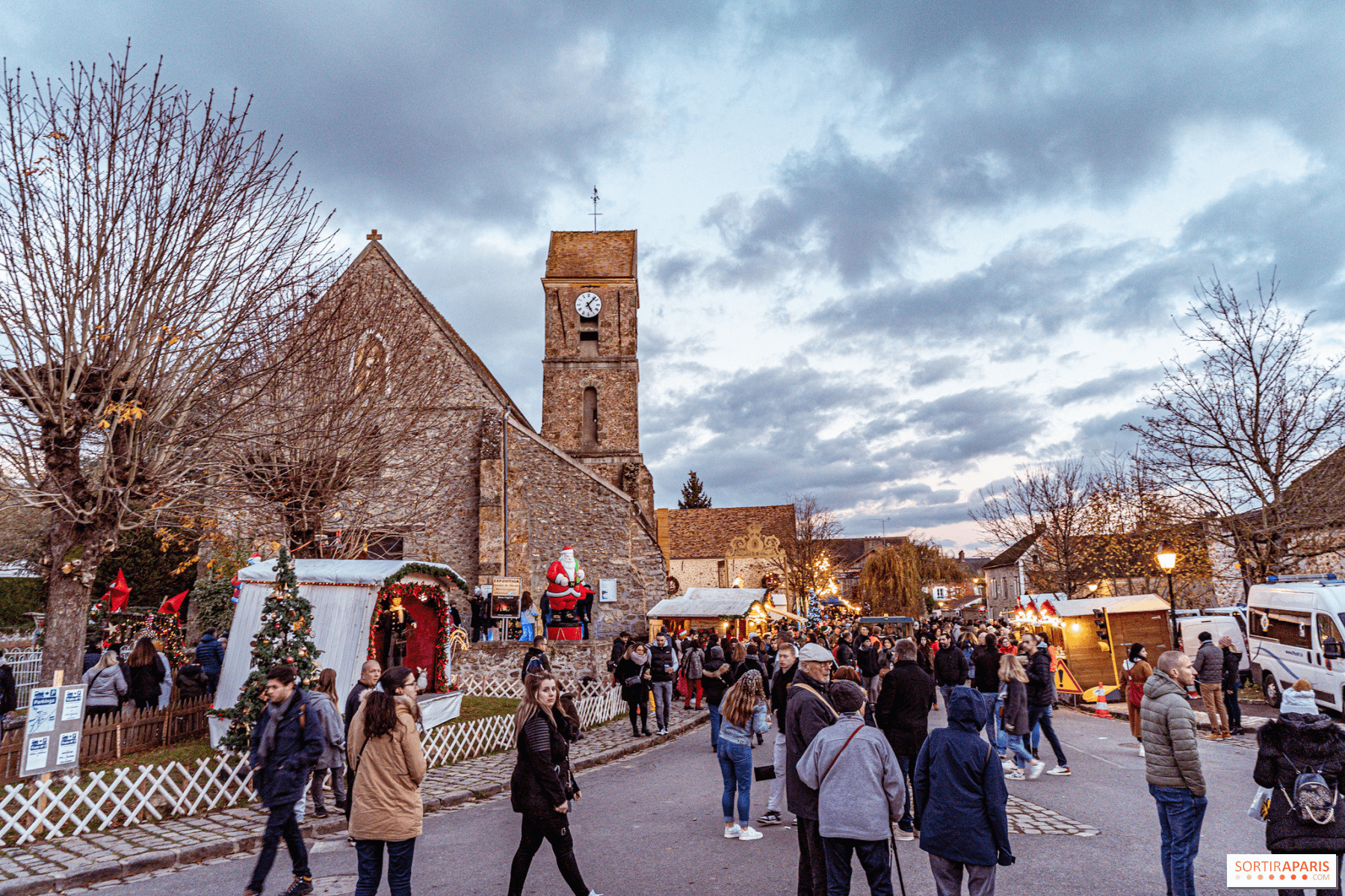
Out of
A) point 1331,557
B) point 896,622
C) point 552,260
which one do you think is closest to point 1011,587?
point 896,622

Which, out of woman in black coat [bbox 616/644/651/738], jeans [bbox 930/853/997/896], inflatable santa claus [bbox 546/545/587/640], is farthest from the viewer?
inflatable santa claus [bbox 546/545/587/640]

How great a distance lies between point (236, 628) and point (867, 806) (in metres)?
11.7

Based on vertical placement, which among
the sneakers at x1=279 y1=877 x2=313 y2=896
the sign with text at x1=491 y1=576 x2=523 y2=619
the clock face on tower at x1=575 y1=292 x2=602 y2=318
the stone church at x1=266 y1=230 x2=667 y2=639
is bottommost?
the sneakers at x1=279 y1=877 x2=313 y2=896

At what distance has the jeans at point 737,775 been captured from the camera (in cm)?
700

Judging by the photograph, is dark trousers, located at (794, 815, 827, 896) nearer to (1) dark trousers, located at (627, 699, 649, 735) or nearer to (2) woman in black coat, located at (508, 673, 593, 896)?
(2) woman in black coat, located at (508, 673, 593, 896)

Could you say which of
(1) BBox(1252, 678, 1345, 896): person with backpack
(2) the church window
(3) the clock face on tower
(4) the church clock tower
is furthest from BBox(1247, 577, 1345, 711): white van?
Result: (3) the clock face on tower

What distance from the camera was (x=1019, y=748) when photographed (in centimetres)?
966

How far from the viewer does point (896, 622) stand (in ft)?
119

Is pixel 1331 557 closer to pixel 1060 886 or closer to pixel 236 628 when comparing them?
pixel 1060 886

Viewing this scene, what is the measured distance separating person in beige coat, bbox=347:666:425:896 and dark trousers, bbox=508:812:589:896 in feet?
2.25

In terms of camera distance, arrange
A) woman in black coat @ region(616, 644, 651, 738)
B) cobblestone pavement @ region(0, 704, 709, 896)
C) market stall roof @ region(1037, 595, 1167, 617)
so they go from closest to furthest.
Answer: cobblestone pavement @ region(0, 704, 709, 896) → woman in black coat @ region(616, 644, 651, 738) → market stall roof @ region(1037, 595, 1167, 617)

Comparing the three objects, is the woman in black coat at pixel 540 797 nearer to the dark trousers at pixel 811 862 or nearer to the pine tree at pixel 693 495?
the dark trousers at pixel 811 862

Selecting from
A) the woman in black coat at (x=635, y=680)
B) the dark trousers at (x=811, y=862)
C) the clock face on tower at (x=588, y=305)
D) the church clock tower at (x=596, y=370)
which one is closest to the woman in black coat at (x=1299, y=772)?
the dark trousers at (x=811, y=862)

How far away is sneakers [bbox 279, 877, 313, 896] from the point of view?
18.5 feet
